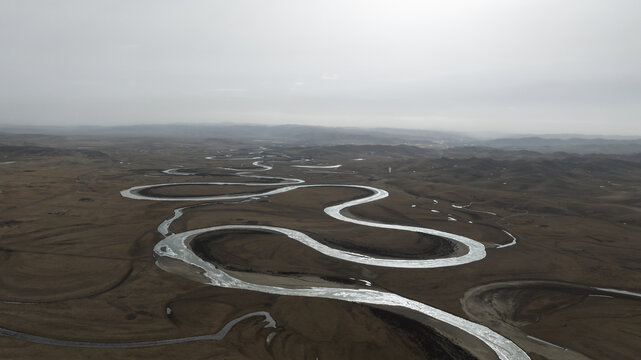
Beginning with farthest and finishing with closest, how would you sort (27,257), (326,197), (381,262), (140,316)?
(326,197) < (381,262) < (27,257) < (140,316)

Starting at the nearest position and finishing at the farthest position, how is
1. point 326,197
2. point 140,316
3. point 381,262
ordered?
point 140,316
point 381,262
point 326,197

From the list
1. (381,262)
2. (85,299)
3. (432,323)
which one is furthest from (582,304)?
(85,299)

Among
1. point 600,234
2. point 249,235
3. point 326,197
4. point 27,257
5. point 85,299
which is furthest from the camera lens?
point 326,197

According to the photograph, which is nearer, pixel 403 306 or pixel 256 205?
pixel 403 306

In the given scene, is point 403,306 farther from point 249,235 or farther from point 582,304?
point 249,235

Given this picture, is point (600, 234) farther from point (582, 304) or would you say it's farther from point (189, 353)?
point (189, 353)

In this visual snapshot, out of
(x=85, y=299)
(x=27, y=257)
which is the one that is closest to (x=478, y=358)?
(x=85, y=299)
